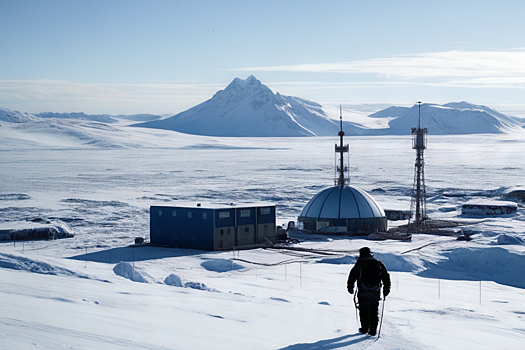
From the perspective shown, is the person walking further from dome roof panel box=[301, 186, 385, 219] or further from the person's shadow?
dome roof panel box=[301, 186, 385, 219]

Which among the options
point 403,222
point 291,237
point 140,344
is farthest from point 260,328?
point 403,222

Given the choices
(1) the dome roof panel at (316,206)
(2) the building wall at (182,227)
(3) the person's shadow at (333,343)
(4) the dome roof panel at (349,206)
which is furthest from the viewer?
(1) the dome roof panel at (316,206)

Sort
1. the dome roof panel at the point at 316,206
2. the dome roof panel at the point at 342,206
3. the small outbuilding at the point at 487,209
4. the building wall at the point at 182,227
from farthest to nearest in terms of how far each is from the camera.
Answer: the small outbuilding at the point at 487,209 → the dome roof panel at the point at 316,206 → the dome roof panel at the point at 342,206 → the building wall at the point at 182,227

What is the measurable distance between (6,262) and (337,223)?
26398 millimetres

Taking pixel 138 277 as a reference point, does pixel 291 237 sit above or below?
below

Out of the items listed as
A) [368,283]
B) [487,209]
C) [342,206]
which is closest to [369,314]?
[368,283]

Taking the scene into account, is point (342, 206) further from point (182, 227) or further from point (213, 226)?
point (182, 227)

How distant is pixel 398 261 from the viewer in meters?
26.4

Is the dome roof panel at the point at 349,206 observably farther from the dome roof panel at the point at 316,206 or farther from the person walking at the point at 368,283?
the person walking at the point at 368,283

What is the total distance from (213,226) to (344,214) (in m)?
9.77

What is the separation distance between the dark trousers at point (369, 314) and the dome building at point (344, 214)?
30292 millimetres

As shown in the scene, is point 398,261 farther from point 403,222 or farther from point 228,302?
point 403,222

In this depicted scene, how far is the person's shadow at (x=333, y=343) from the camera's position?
7.50 meters

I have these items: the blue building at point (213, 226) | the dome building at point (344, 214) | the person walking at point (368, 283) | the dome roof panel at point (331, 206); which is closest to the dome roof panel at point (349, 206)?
the dome building at point (344, 214)
